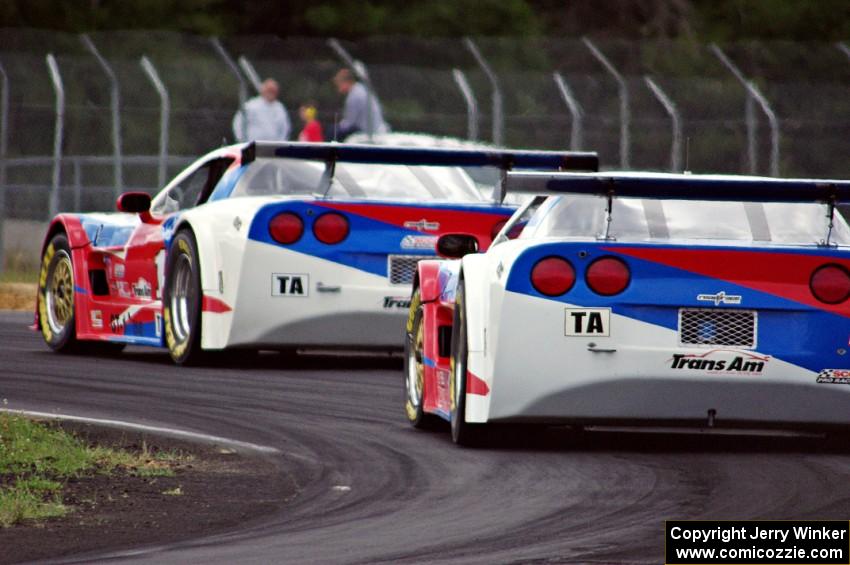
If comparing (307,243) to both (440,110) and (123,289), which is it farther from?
(440,110)

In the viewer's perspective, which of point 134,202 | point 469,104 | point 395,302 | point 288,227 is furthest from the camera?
point 469,104

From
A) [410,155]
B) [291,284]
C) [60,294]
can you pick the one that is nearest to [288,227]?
[291,284]

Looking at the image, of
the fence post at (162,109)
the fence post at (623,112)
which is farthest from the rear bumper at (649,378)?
the fence post at (623,112)

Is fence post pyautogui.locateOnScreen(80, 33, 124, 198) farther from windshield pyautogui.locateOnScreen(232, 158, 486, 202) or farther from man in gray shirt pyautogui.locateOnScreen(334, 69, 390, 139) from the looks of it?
windshield pyautogui.locateOnScreen(232, 158, 486, 202)

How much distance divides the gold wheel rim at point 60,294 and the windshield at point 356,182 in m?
1.68

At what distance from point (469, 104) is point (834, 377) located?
14.7 m

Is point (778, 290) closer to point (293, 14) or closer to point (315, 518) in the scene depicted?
point (315, 518)

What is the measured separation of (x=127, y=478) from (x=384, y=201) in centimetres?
483

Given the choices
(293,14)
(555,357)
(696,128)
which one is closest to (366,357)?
(555,357)

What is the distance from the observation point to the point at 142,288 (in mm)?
13492

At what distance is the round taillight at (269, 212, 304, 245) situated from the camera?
40.9ft

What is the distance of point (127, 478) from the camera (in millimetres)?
7938

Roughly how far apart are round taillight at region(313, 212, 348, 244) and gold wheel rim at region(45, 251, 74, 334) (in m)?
2.20

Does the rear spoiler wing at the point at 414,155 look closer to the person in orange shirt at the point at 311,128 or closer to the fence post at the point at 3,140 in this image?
the person in orange shirt at the point at 311,128
